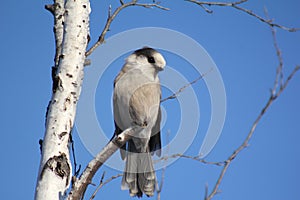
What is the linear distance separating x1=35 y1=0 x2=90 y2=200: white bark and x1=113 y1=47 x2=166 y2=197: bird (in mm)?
1257

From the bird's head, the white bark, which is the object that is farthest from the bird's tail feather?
the white bark

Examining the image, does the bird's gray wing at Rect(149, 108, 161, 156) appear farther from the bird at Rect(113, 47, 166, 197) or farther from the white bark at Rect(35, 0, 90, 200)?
the white bark at Rect(35, 0, 90, 200)

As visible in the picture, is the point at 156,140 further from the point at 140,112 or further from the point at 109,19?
the point at 109,19

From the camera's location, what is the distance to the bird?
11.6 ft

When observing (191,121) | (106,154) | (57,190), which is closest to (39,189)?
(57,190)

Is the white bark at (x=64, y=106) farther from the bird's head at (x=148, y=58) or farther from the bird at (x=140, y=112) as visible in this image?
the bird's head at (x=148, y=58)

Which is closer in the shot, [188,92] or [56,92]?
[56,92]

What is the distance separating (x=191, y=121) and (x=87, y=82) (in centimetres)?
84

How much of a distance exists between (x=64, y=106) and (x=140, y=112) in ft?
5.12

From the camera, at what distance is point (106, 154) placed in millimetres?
2438

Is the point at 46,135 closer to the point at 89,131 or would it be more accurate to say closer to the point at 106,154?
the point at 106,154

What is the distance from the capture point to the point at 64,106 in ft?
7.41

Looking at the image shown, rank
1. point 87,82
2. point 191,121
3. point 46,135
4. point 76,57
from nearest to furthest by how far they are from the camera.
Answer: point 46,135 → point 76,57 → point 87,82 → point 191,121

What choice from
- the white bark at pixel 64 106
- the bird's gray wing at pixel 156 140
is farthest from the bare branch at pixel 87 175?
the bird's gray wing at pixel 156 140
